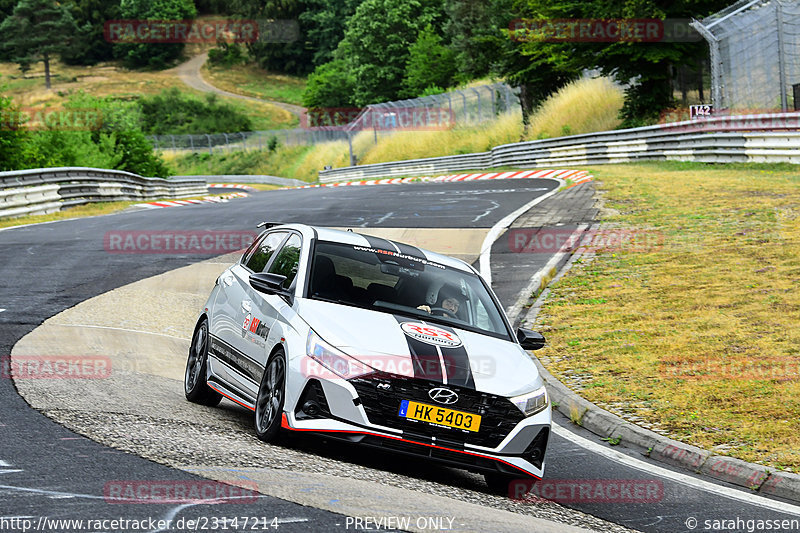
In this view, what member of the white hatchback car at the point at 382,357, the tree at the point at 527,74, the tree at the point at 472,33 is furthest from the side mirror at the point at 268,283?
the tree at the point at 472,33

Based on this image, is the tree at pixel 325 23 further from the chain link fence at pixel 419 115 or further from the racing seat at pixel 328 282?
the racing seat at pixel 328 282

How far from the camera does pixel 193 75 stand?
150 m

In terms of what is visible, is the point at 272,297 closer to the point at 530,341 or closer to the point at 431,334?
the point at 431,334

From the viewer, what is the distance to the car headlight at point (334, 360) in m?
6.57

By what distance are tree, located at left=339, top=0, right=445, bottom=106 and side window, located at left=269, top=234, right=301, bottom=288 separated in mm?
87163

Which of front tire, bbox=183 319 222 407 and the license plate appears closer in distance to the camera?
the license plate

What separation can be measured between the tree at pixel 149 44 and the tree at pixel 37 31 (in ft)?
27.7

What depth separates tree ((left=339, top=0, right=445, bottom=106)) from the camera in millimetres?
94062

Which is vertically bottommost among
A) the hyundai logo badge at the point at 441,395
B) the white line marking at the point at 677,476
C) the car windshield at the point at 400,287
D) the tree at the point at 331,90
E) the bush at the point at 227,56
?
the white line marking at the point at 677,476

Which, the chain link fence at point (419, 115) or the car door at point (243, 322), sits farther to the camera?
the chain link fence at point (419, 115)

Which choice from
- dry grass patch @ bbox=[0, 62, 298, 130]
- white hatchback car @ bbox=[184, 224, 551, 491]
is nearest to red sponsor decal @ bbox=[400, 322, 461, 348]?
white hatchback car @ bbox=[184, 224, 551, 491]

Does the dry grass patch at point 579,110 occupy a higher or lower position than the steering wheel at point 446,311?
higher

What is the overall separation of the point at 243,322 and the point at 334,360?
172 cm

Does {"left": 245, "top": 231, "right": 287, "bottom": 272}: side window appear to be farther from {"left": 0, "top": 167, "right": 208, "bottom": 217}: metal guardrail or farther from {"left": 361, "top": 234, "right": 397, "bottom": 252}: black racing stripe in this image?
{"left": 0, "top": 167, "right": 208, "bottom": 217}: metal guardrail
